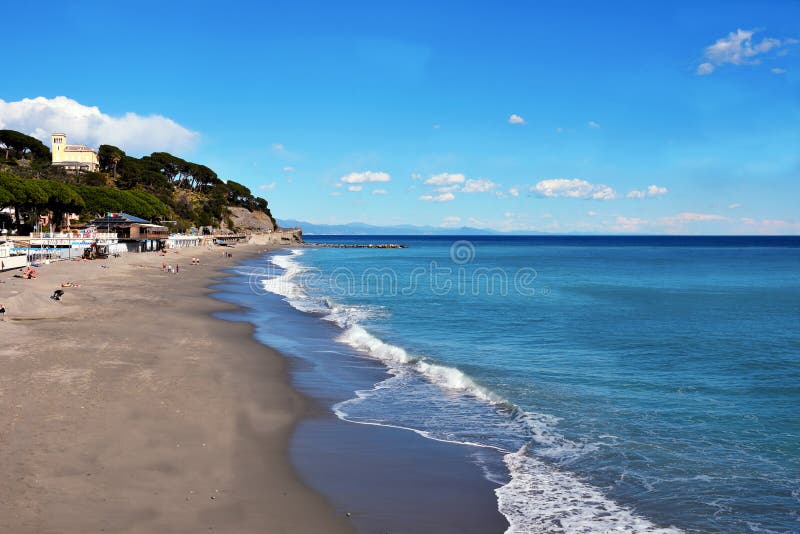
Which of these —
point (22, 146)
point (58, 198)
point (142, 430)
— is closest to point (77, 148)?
point (22, 146)

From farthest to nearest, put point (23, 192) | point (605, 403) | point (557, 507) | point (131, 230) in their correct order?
point (131, 230)
point (23, 192)
point (605, 403)
point (557, 507)

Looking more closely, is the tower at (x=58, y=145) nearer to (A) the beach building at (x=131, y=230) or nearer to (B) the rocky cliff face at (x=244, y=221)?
(B) the rocky cliff face at (x=244, y=221)

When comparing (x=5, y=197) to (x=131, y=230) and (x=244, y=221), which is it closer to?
(x=131, y=230)

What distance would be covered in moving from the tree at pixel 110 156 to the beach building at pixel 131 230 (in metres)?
80.5

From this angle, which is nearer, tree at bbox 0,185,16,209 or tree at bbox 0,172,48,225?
tree at bbox 0,185,16,209

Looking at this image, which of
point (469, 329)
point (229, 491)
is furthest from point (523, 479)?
point (469, 329)

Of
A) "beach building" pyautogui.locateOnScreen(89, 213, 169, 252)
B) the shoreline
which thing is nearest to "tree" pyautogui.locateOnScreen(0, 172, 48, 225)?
"beach building" pyautogui.locateOnScreen(89, 213, 169, 252)

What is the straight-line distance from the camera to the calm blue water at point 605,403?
1047 cm

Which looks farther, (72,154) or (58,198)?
(72,154)

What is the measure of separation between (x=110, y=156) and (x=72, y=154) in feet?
27.7

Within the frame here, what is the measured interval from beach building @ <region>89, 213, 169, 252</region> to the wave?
60.6 m

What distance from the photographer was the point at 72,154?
149875 millimetres

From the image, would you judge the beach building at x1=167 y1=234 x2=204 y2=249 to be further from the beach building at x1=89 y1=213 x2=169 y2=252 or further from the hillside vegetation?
the beach building at x1=89 y1=213 x2=169 y2=252

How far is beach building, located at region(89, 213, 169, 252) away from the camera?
74188 millimetres
